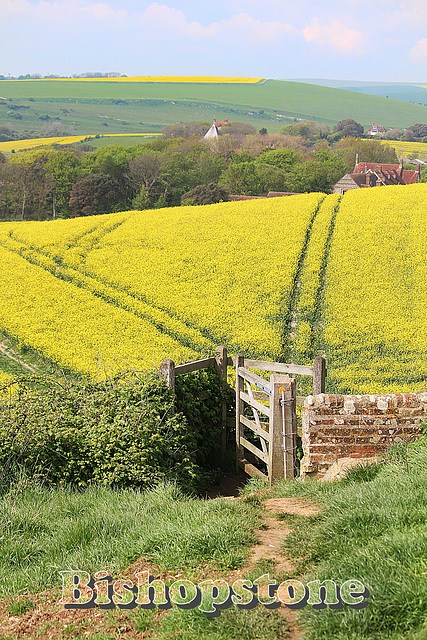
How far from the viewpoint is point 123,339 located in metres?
22.2

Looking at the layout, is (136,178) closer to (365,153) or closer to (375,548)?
(365,153)

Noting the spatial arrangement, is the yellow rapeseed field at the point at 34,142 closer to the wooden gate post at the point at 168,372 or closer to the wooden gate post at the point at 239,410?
the wooden gate post at the point at 239,410

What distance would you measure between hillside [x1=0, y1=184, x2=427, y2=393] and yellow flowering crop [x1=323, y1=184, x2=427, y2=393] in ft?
0.22

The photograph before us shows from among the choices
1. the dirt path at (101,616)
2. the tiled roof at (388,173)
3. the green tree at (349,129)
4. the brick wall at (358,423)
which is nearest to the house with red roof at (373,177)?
the tiled roof at (388,173)

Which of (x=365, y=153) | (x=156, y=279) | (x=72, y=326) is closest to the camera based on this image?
(x=72, y=326)

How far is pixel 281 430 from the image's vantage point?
7.36 m

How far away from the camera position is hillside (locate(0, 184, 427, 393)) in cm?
2170

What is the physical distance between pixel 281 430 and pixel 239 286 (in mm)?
20567

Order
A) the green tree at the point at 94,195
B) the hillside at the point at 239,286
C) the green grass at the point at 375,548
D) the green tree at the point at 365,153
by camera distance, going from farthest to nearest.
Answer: the green tree at the point at 365,153
the green tree at the point at 94,195
the hillside at the point at 239,286
the green grass at the point at 375,548

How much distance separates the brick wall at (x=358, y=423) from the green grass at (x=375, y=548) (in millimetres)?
1056

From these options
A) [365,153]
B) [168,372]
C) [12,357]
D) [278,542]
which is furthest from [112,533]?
[365,153]

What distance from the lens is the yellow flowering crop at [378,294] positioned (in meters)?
20.6

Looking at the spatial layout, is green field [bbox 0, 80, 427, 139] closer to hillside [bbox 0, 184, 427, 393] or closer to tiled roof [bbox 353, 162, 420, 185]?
tiled roof [bbox 353, 162, 420, 185]

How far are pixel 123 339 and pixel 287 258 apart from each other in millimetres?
11905
